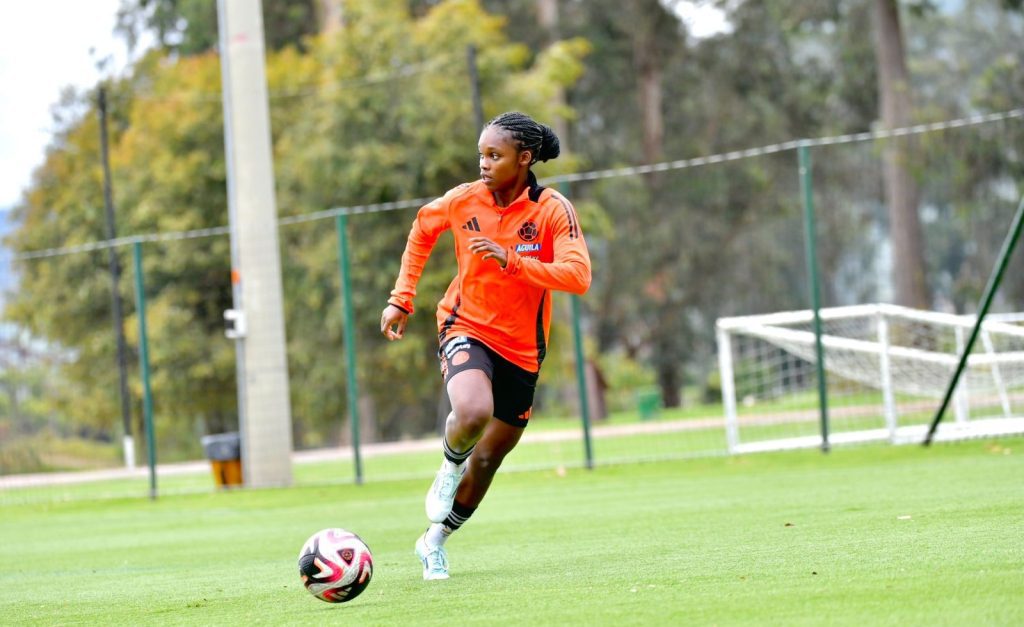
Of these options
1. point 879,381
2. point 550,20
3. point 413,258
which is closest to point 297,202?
point 550,20

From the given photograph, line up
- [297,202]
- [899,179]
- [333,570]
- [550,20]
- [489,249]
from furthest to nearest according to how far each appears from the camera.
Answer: [550,20], [297,202], [899,179], [489,249], [333,570]

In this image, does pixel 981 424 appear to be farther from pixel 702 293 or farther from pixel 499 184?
pixel 499 184

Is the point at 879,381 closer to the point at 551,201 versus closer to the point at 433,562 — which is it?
the point at 551,201

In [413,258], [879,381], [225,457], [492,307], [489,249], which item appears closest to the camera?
[489,249]

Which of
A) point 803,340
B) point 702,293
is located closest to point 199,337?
point 702,293

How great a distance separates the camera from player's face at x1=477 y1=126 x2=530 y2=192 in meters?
6.88

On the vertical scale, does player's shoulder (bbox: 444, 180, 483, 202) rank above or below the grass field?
above

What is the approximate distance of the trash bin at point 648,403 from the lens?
16.7m

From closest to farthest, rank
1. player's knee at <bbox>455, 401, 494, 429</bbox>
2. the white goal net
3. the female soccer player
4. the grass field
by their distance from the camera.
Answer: the grass field, player's knee at <bbox>455, 401, 494, 429</bbox>, the female soccer player, the white goal net

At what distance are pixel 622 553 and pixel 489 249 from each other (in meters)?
1.97

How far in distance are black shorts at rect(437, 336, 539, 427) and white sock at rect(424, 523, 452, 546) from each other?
584mm

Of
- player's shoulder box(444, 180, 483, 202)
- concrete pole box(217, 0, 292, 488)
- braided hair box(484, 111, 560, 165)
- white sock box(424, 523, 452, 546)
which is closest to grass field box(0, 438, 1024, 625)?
white sock box(424, 523, 452, 546)

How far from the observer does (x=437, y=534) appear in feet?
22.8

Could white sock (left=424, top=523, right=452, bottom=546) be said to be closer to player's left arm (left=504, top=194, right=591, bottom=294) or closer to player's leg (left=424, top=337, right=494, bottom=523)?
player's leg (left=424, top=337, right=494, bottom=523)
